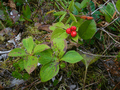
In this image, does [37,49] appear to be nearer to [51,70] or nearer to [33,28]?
[51,70]

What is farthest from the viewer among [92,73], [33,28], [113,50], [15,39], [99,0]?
[99,0]

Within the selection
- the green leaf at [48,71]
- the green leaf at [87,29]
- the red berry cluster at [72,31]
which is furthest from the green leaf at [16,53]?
the green leaf at [87,29]

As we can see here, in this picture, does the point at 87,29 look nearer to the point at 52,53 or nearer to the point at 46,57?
the point at 52,53

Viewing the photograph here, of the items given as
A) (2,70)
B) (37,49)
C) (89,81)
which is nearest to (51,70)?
(37,49)

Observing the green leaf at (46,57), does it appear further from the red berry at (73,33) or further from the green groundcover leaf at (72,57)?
the red berry at (73,33)

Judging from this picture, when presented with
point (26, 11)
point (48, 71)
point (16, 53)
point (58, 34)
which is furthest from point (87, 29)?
point (26, 11)

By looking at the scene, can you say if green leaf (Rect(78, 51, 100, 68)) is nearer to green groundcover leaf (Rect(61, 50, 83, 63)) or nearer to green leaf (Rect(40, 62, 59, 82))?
Result: green groundcover leaf (Rect(61, 50, 83, 63))

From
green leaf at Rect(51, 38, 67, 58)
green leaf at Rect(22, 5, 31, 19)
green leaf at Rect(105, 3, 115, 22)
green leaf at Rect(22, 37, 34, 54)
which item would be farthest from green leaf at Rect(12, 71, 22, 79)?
green leaf at Rect(105, 3, 115, 22)
